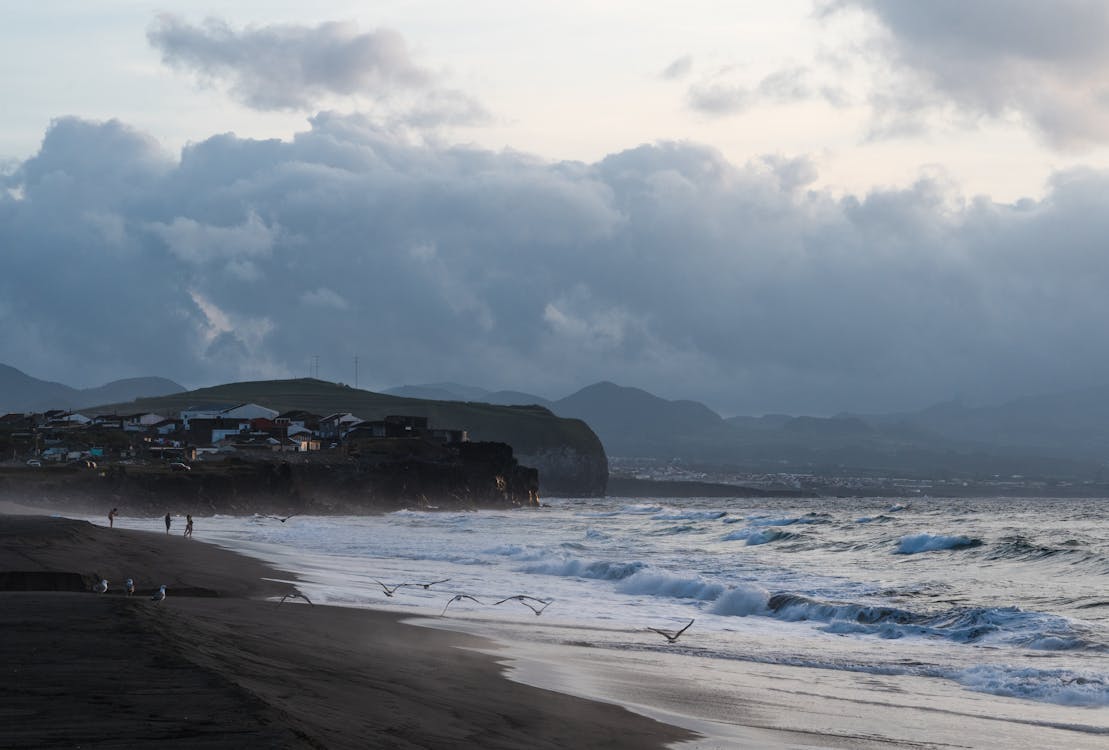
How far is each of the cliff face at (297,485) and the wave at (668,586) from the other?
47275mm

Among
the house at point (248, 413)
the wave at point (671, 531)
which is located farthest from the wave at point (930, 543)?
the house at point (248, 413)

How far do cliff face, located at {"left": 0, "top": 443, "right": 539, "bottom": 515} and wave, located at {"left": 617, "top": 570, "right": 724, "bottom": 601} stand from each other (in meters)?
47.3

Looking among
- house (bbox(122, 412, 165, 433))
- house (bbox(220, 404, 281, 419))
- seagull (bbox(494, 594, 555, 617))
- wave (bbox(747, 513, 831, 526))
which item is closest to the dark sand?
seagull (bbox(494, 594, 555, 617))

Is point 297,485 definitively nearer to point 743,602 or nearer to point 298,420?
point 298,420

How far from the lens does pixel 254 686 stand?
36.2 feet

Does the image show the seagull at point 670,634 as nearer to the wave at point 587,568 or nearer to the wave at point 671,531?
the wave at point 587,568

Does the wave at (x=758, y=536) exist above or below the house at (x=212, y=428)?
below

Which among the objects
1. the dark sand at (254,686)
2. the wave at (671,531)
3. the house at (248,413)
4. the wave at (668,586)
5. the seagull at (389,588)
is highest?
the house at (248,413)

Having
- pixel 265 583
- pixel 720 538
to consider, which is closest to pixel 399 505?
pixel 720 538

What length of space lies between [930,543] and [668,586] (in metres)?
17.7

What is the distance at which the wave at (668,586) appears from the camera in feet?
104

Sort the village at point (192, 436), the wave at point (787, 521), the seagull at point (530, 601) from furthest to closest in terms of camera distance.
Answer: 1. the village at point (192, 436)
2. the wave at point (787, 521)
3. the seagull at point (530, 601)

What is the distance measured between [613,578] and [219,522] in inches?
1532

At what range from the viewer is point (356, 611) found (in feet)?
77.3
